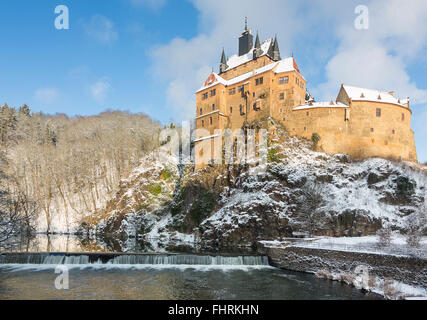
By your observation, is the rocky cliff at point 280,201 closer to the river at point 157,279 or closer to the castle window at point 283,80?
the castle window at point 283,80

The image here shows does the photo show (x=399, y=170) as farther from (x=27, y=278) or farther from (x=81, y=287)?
(x=27, y=278)

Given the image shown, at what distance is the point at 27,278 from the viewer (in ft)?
73.2

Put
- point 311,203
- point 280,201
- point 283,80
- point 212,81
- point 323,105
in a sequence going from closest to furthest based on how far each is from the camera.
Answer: point 311,203
point 280,201
point 323,105
point 283,80
point 212,81

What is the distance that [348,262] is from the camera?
2323 cm

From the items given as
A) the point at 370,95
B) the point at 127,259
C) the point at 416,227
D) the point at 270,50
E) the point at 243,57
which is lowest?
the point at 127,259

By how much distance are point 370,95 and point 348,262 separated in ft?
128

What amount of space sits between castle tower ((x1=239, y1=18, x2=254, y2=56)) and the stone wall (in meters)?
52.8

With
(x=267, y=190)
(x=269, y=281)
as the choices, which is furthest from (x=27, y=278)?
(x=267, y=190)

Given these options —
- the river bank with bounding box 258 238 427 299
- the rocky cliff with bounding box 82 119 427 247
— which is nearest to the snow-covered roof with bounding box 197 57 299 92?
the rocky cliff with bounding box 82 119 427 247

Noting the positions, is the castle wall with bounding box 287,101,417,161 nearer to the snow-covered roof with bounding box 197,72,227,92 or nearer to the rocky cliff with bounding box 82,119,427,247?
the rocky cliff with bounding box 82,119,427,247

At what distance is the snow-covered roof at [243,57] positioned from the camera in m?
60.2

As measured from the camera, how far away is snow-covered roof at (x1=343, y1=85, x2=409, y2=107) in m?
48.1

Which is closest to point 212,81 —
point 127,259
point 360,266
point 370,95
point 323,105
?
point 323,105

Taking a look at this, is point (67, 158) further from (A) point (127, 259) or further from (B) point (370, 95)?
(B) point (370, 95)
